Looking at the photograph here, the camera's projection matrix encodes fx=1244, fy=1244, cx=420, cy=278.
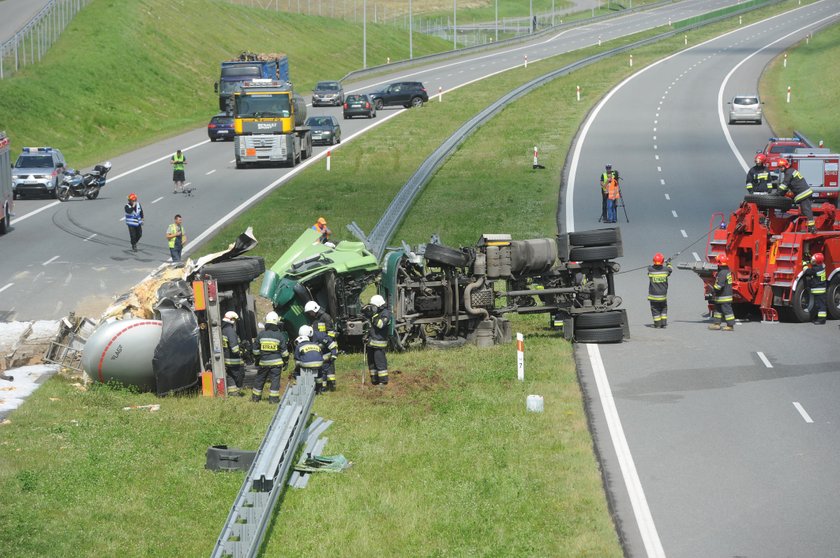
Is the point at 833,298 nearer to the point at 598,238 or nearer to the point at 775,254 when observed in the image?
the point at 775,254

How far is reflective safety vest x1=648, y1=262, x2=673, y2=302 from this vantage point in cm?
2644

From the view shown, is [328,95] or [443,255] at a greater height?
[328,95]

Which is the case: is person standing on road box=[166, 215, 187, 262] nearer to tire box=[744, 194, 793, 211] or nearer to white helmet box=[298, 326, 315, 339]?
white helmet box=[298, 326, 315, 339]

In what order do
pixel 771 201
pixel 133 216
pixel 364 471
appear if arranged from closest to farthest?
1. pixel 364 471
2. pixel 771 201
3. pixel 133 216

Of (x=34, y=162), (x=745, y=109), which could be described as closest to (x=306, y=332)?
(x=34, y=162)

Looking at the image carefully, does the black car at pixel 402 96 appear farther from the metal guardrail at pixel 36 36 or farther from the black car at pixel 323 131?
the metal guardrail at pixel 36 36

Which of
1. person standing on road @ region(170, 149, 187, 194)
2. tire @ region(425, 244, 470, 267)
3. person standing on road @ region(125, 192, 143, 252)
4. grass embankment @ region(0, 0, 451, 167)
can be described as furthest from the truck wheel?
grass embankment @ region(0, 0, 451, 167)

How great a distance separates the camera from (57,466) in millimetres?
17625

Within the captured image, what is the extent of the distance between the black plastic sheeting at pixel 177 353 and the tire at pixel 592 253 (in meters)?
8.10

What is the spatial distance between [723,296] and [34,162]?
3119cm

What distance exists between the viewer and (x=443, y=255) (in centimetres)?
2423

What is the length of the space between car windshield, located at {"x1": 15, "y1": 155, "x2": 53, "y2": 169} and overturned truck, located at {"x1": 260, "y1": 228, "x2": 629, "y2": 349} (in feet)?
87.7

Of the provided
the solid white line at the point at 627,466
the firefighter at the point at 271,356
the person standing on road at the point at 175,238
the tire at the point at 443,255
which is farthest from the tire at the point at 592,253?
the person standing on road at the point at 175,238

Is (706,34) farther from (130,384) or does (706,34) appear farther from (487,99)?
A: (130,384)
